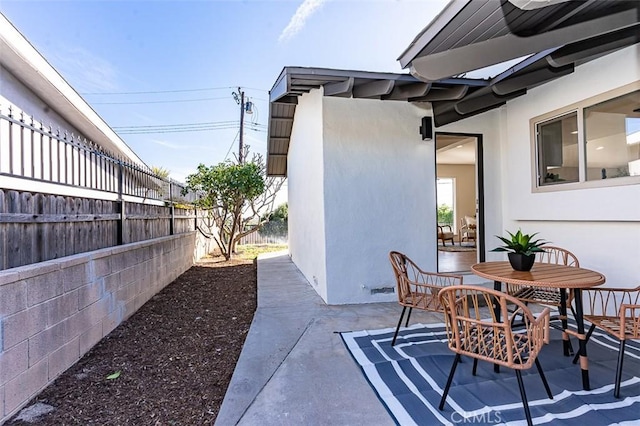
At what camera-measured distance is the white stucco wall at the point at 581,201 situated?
128 inches

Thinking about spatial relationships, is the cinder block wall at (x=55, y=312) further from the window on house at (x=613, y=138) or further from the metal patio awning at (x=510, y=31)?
the window on house at (x=613, y=138)

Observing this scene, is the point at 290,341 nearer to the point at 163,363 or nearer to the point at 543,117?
the point at 163,363

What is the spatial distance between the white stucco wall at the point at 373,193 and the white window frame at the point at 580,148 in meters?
1.33

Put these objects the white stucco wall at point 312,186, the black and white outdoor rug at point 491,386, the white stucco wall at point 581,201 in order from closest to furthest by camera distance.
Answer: the black and white outdoor rug at point 491,386 < the white stucco wall at point 581,201 < the white stucco wall at point 312,186

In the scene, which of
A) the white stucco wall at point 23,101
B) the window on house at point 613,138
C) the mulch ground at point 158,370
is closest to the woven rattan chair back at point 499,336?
the mulch ground at point 158,370

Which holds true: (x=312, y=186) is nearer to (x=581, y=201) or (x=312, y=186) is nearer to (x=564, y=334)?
(x=581, y=201)

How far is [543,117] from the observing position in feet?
13.8

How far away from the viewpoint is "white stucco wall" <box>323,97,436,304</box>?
14.1 feet

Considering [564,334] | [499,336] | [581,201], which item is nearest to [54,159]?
[499,336]

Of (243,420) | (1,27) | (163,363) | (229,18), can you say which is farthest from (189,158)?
(243,420)

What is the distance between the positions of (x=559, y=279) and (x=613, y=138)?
2.28m

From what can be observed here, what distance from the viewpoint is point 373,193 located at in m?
4.43

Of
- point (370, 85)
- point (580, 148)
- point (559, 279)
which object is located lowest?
point (559, 279)

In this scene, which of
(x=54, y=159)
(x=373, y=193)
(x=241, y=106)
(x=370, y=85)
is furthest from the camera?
(x=241, y=106)
